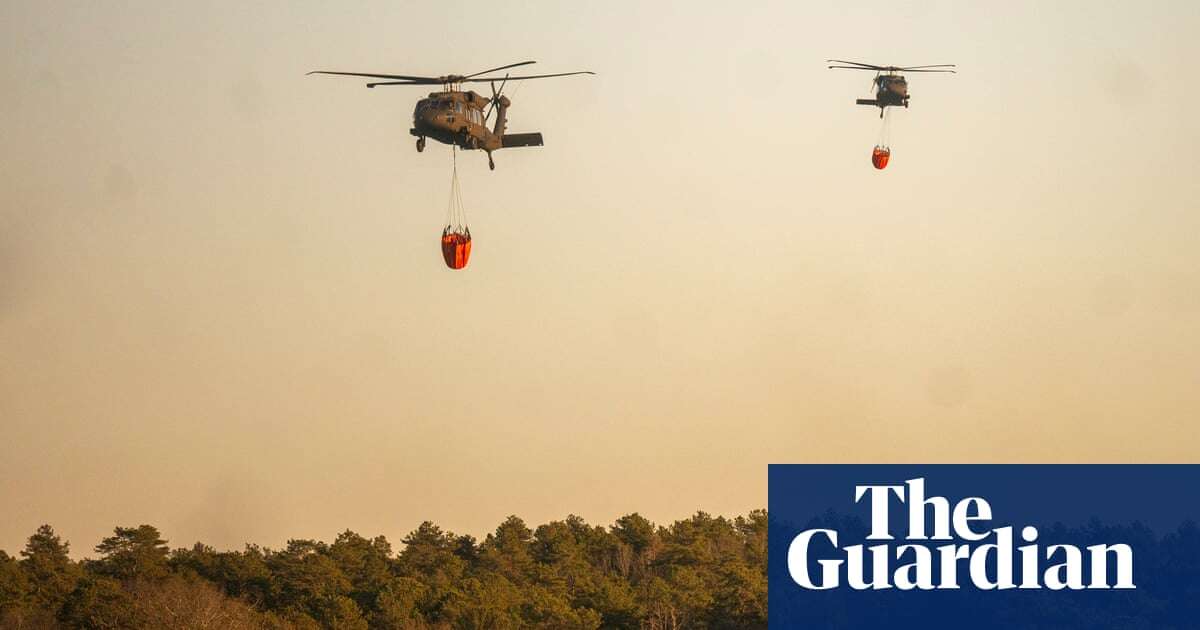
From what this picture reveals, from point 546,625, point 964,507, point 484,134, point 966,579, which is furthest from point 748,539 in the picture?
point 484,134

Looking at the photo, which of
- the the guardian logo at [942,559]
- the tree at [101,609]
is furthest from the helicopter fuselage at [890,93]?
the tree at [101,609]

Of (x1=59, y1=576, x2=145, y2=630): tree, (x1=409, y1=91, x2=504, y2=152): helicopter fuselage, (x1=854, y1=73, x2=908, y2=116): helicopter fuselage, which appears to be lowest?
(x1=59, y1=576, x2=145, y2=630): tree

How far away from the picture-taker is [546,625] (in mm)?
108500

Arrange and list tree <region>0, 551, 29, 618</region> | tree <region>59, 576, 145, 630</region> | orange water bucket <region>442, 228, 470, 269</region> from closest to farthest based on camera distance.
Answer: orange water bucket <region>442, 228, 470, 269</region>, tree <region>59, 576, 145, 630</region>, tree <region>0, 551, 29, 618</region>

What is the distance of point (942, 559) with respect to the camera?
268ft

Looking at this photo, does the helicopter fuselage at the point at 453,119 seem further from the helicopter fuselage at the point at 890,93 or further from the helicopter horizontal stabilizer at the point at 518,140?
the helicopter fuselage at the point at 890,93

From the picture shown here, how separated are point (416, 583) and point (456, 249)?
2371 inches

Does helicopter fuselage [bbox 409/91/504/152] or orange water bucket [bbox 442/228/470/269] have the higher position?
helicopter fuselage [bbox 409/91/504/152]

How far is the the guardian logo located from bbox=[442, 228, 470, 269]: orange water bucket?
58.6ft

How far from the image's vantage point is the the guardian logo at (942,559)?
256ft

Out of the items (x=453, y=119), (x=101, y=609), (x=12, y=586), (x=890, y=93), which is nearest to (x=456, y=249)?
(x=453, y=119)

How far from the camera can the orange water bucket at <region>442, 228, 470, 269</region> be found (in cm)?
6159

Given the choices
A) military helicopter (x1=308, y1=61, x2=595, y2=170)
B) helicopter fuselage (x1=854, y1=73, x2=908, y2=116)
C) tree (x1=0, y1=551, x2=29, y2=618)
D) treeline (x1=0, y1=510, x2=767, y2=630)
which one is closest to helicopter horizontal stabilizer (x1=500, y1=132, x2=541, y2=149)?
military helicopter (x1=308, y1=61, x2=595, y2=170)

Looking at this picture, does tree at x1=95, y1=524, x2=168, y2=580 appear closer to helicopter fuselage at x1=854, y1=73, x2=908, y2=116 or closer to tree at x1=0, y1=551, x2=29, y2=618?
tree at x1=0, y1=551, x2=29, y2=618
